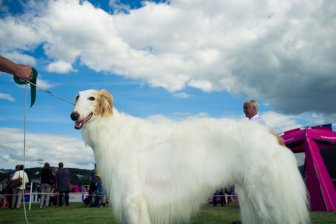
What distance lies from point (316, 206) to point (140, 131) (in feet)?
30.9

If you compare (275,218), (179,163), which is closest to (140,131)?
(179,163)

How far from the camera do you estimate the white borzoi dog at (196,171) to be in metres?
4.19

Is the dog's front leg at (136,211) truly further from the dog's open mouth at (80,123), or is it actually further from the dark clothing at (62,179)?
the dark clothing at (62,179)

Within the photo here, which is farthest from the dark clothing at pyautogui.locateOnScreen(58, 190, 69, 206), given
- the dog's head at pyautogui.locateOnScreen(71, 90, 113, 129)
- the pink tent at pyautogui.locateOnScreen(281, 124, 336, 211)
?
the dog's head at pyautogui.locateOnScreen(71, 90, 113, 129)

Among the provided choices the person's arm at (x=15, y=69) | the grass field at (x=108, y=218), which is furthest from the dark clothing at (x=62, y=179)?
the person's arm at (x=15, y=69)

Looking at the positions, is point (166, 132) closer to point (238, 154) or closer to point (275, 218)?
point (238, 154)

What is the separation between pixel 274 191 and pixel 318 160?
8.59 m

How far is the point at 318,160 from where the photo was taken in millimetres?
11539

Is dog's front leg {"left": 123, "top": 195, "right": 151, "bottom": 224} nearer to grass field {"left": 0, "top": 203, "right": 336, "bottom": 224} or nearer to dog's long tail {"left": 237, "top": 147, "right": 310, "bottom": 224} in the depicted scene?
dog's long tail {"left": 237, "top": 147, "right": 310, "bottom": 224}

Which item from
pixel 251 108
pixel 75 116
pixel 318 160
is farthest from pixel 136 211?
pixel 318 160

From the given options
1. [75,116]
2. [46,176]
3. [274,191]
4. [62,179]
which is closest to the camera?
[274,191]

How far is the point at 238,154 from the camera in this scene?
4344 millimetres

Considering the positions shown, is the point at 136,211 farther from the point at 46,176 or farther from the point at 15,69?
the point at 46,176

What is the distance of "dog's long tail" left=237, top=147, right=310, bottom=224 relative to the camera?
415 cm
